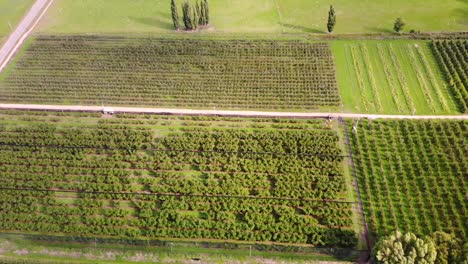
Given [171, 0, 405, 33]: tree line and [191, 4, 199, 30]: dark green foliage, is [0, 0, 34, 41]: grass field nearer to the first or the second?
[171, 0, 405, 33]: tree line

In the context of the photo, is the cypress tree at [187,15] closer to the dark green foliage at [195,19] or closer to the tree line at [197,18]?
the tree line at [197,18]

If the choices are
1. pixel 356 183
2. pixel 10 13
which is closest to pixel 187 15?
pixel 10 13

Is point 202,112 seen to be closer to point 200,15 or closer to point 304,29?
point 200,15

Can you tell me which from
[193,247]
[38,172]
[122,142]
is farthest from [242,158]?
[38,172]

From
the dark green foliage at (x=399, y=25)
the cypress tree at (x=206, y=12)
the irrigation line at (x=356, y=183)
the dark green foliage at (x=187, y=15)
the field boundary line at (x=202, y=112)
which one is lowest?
the irrigation line at (x=356, y=183)

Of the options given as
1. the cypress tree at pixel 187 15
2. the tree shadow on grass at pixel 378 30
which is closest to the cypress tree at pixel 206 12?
the cypress tree at pixel 187 15

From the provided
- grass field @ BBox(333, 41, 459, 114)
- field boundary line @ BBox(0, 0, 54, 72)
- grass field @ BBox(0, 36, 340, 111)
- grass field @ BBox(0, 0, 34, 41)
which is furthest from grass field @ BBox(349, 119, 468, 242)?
grass field @ BBox(0, 0, 34, 41)
